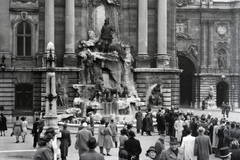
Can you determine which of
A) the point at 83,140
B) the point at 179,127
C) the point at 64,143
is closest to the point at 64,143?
the point at 64,143

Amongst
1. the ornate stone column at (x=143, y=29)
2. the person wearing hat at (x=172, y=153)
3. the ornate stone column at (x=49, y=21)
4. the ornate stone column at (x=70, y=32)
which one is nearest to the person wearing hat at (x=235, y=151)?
the person wearing hat at (x=172, y=153)

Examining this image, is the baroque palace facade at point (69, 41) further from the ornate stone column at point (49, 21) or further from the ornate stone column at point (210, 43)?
the ornate stone column at point (210, 43)

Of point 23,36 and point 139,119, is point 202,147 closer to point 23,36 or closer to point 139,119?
point 139,119

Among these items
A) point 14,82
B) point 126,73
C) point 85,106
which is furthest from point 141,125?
point 14,82

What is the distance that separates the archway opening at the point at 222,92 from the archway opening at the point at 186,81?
11.7ft

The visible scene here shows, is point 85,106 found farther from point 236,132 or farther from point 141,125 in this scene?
point 236,132

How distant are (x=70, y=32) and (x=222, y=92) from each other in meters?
29.4

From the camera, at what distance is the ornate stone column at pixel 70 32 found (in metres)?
37.4

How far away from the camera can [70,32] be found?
124 ft

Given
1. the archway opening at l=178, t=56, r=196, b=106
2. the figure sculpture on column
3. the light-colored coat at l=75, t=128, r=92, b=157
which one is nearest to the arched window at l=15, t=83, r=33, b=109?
the figure sculpture on column

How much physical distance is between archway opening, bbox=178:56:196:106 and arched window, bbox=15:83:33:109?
27.0m

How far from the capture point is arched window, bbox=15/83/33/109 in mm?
37656

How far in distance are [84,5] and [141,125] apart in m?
13.9

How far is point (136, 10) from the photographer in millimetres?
40000
